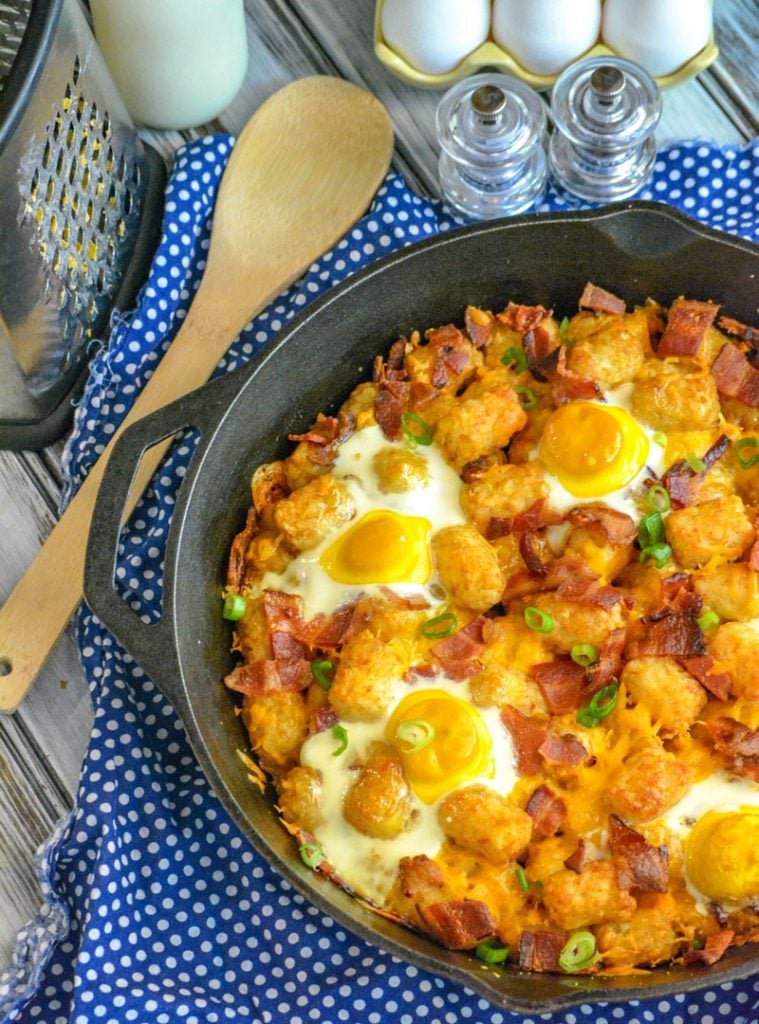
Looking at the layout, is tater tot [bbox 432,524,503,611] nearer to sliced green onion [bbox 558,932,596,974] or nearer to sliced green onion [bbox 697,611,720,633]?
sliced green onion [bbox 697,611,720,633]

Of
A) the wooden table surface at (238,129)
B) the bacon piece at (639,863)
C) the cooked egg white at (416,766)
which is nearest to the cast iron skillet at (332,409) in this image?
the cooked egg white at (416,766)

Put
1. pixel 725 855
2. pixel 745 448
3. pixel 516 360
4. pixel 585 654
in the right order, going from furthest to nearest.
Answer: pixel 516 360 → pixel 745 448 → pixel 585 654 → pixel 725 855

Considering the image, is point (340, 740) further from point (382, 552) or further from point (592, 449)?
point (592, 449)

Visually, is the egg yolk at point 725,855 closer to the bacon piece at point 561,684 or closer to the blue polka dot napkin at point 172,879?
the bacon piece at point 561,684

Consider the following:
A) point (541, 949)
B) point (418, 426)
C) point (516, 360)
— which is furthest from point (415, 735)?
point (516, 360)

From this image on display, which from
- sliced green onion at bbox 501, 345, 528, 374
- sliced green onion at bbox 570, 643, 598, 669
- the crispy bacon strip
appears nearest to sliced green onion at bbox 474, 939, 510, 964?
sliced green onion at bbox 570, 643, 598, 669

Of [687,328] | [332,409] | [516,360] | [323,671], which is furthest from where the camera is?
[332,409]

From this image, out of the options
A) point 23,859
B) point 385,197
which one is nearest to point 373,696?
point 23,859

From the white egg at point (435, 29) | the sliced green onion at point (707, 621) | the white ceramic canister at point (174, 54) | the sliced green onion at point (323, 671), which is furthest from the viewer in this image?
the white egg at point (435, 29)
